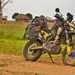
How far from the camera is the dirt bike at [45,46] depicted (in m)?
13.6

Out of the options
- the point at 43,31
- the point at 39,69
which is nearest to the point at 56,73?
the point at 39,69

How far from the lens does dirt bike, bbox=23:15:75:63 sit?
13555mm

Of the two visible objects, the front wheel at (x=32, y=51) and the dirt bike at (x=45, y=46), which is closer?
the dirt bike at (x=45, y=46)

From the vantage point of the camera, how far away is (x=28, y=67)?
12.1 m

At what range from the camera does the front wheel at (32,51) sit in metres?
14.2

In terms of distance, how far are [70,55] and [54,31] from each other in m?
0.96

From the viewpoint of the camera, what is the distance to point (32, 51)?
1443cm

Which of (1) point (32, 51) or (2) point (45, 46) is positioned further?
(1) point (32, 51)

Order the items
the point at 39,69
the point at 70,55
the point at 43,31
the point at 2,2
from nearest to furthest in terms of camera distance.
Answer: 1. the point at 39,69
2. the point at 70,55
3. the point at 43,31
4. the point at 2,2

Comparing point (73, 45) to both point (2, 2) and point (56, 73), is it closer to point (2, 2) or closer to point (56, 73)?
point (56, 73)

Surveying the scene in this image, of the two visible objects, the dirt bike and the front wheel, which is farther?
the front wheel

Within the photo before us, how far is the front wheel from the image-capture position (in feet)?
46.7

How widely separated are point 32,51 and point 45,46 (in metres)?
0.62

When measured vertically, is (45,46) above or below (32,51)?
above
